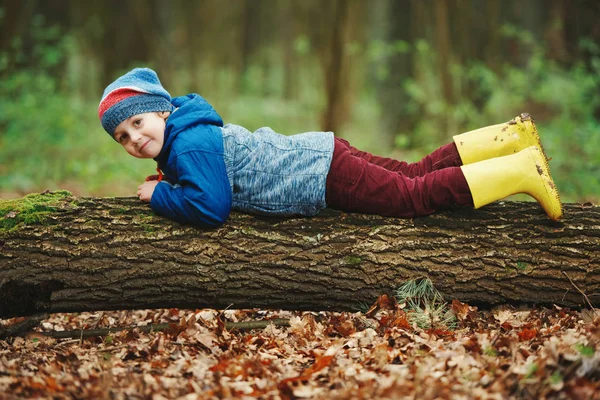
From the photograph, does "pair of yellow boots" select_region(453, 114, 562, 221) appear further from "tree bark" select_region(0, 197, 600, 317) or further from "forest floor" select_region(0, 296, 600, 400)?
"forest floor" select_region(0, 296, 600, 400)

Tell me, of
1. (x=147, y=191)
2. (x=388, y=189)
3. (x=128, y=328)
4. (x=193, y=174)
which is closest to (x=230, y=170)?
(x=193, y=174)

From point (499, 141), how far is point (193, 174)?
2211mm

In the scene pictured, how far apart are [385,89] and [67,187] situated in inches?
254

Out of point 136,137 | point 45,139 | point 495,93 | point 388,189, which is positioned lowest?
point 388,189

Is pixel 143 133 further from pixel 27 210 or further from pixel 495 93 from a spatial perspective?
pixel 495 93

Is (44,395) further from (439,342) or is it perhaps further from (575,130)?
(575,130)

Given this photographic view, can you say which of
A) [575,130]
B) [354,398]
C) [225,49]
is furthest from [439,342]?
[225,49]

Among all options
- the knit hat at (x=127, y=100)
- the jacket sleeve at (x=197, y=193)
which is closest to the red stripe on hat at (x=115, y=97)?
the knit hat at (x=127, y=100)

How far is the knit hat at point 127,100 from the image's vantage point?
387cm

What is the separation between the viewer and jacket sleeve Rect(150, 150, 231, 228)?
12.4 feet

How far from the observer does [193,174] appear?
3.79 m

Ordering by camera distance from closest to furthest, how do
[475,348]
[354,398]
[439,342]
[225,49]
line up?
1. [354,398]
2. [475,348]
3. [439,342]
4. [225,49]

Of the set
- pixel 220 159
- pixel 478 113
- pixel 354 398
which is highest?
pixel 478 113

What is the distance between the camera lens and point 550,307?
4.04 metres
